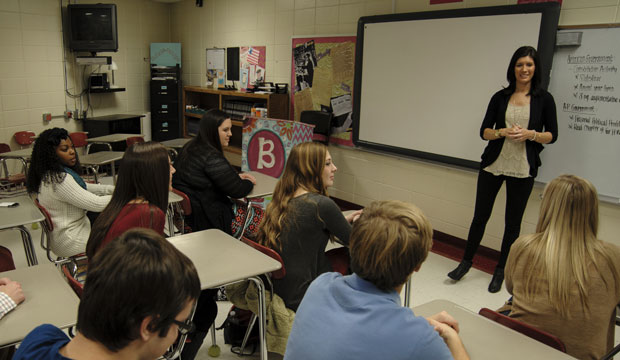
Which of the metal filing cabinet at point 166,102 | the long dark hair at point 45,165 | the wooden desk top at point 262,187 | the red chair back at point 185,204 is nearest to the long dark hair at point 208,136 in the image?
the red chair back at point 185,204

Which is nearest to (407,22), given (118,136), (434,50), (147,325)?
(434,50)

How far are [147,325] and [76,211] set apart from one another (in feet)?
7.27

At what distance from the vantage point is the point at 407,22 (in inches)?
172

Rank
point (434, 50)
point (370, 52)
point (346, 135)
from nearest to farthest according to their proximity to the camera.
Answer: point (434, 50), point (370, 52), point (346, 135)

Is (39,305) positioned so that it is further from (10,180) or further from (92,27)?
(92,27)

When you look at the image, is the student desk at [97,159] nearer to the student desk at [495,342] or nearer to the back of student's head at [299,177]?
the back of student's head at [299,177]

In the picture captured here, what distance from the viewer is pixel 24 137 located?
20.4 feet

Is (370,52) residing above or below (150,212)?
above

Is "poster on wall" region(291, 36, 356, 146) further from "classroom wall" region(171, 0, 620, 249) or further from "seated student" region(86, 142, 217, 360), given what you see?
"seated student" region(86, 142, 217, 360)

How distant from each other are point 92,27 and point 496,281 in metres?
6.03

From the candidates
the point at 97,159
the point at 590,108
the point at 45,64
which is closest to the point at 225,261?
the point at 590,108

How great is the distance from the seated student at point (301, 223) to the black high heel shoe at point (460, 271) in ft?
5.42

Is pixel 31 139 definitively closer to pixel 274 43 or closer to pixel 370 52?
pixel 274 43

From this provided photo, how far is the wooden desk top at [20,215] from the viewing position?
2.61m
